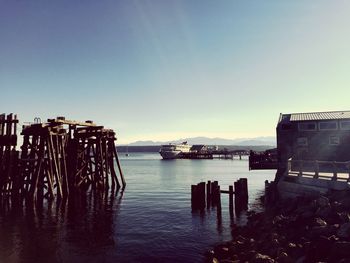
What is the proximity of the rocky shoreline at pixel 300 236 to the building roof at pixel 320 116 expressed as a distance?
14.1 metres

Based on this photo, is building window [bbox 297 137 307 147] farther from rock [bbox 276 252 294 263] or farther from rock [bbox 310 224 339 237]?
rock [bbox 276 252 294 263]

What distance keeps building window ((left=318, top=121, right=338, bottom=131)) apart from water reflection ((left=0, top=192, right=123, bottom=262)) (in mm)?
20058

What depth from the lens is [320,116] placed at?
1159 inches

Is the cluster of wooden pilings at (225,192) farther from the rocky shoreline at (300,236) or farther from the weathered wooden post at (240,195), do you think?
the rocky shoreline at (300,236)

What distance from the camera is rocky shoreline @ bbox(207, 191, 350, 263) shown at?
34.6ft

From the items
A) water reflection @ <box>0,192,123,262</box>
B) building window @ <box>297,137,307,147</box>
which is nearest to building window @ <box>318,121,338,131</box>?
building window @ <box>297,137,307,147</box>

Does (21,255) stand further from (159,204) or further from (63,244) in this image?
(159,204)

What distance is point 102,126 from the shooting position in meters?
32.3

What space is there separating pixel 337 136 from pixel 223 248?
19.2m

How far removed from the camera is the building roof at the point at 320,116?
28.1 meters

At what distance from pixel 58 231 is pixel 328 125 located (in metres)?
24.2

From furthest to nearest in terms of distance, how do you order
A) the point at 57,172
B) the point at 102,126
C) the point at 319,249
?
the point at 102,126, the point at 57,172, the point at 319,249

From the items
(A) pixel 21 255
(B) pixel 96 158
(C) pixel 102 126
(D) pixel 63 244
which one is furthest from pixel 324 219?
(B) pixel 96 158

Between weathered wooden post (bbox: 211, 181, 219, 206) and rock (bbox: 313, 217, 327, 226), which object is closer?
rock (bbox: 313, 217, 327, 226)
